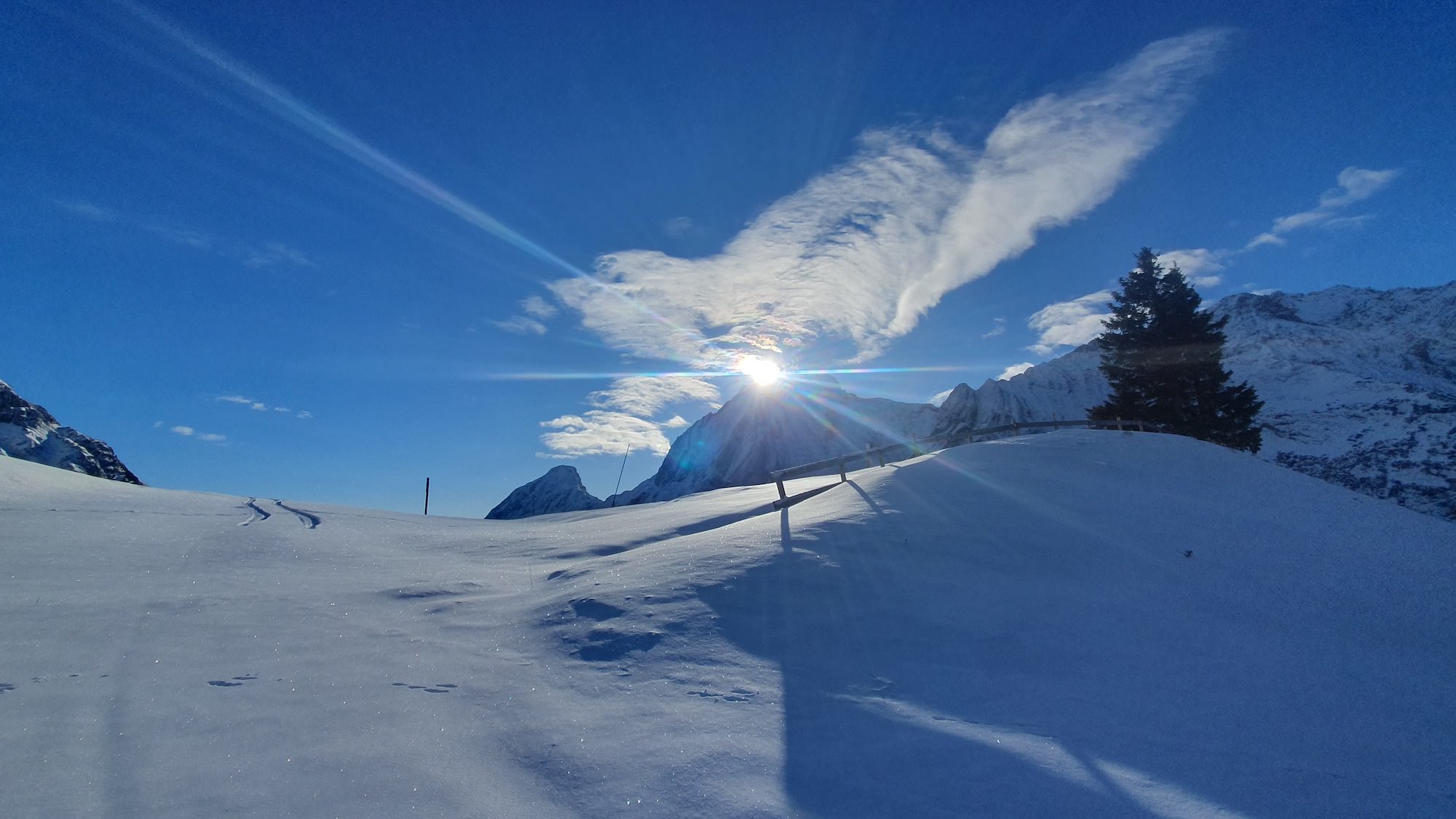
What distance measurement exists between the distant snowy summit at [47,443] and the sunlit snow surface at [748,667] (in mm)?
83752

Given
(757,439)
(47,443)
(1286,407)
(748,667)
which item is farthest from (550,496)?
(748,667)

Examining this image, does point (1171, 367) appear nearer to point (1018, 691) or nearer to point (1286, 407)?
point (1018, 691)

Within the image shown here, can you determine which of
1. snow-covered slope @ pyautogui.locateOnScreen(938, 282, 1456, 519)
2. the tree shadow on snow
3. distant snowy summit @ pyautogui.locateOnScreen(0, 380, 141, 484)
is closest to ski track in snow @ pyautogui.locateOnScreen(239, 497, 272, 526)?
the tree shadow on snow

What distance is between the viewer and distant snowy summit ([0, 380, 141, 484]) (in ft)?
225

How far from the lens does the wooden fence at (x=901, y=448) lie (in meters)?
13.5

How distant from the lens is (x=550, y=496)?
142375 mm

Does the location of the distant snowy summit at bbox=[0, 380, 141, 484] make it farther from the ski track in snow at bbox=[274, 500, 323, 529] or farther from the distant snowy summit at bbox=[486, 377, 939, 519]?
the ski track in snow at bbox=[274, 500, 323, 529]

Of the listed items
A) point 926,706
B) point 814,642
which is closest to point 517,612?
point 814,642

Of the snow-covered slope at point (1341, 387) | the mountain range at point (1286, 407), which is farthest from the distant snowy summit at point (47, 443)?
the snow-covered slope at point (1341, 387)

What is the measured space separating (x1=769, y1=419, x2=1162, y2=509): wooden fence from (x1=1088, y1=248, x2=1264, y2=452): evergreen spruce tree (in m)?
4.53

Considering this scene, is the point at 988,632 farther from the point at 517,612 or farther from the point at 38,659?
the point at 38,659

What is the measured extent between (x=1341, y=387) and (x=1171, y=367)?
43038 mm

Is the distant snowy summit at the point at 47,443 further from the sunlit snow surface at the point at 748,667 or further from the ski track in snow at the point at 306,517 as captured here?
the sunlit snow surface at the point at 748,667

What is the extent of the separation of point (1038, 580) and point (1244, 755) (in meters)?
3.63
